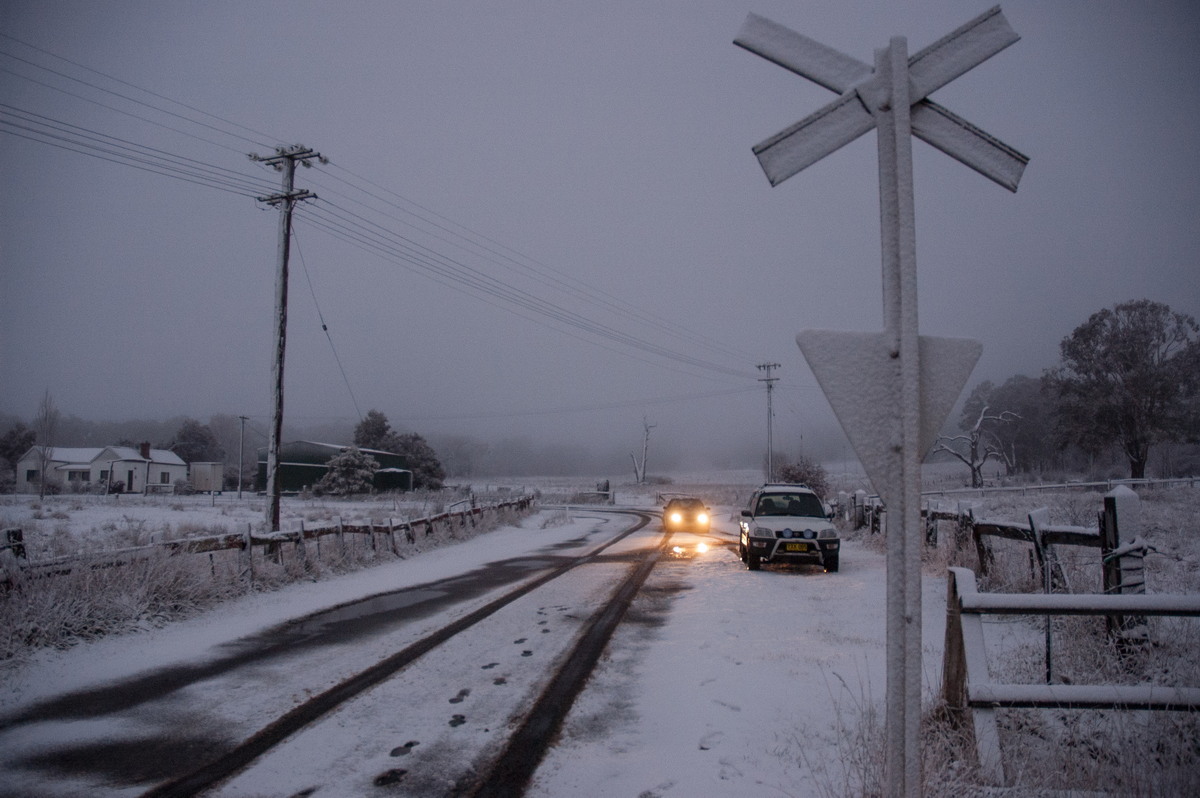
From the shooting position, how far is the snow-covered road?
14.1 feet

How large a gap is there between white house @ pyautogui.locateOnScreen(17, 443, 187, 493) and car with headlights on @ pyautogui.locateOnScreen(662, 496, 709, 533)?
61059 millimetres

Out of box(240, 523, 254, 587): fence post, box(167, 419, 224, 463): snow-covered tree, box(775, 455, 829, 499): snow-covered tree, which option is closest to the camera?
box(240, 523, 254, 587): fence post

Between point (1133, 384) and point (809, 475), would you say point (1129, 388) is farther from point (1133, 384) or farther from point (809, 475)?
point (809, 475)

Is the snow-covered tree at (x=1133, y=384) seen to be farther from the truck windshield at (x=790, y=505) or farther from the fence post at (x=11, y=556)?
the fence post at (x=11, y=556)

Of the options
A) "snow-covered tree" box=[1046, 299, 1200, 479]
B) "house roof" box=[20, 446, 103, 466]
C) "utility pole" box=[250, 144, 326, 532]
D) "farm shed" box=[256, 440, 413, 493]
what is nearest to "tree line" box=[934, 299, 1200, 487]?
"snow-covered tree" box=[1046, 299, 1200, 479]

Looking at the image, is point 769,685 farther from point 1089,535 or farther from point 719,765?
point 1089,535

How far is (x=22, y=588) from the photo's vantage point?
8000 millimetres

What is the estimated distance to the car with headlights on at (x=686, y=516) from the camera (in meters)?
28.7

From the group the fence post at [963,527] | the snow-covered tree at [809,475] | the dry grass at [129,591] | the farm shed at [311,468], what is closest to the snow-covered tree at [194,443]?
the farm shed at [311,468]

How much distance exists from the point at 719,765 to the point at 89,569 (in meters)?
9.00

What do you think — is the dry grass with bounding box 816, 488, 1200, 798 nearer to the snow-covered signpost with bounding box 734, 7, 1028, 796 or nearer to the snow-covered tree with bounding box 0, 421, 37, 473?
the snow-covered signpost with bounding box 734, 7, 1028, 796

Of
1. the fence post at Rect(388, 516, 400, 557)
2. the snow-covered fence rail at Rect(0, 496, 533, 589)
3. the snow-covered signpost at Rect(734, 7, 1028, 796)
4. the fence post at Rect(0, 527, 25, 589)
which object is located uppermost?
the snow-covered signpost at Rect(734, 7, 1028, 796)

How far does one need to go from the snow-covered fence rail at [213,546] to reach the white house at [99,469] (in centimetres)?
6308

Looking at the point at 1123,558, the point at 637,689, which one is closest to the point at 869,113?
the point at 1123,558
